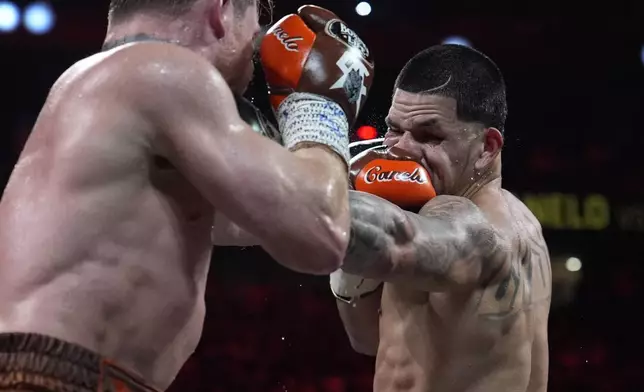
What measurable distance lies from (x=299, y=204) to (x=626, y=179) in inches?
276

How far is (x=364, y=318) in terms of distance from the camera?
2.45 m

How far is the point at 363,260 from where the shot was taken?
1.81m

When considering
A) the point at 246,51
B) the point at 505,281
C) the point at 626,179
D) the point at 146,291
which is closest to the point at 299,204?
the point at 146,291

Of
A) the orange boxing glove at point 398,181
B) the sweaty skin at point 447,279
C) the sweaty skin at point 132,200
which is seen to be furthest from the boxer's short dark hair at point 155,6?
the orange boxing glove at point 398,181

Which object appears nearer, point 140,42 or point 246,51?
point 140,42

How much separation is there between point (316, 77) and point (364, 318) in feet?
3.26

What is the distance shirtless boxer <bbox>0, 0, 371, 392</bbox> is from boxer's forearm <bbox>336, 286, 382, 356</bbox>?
3.19 ft

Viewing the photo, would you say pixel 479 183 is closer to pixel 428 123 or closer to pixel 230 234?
pixel 428 123

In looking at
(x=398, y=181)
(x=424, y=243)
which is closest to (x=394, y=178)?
(x=398, y=181)

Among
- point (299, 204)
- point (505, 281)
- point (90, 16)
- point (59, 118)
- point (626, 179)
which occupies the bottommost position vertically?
point (626, 179)

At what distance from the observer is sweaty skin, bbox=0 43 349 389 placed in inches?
53.5

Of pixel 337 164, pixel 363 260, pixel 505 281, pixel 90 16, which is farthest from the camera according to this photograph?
pixel 90 16

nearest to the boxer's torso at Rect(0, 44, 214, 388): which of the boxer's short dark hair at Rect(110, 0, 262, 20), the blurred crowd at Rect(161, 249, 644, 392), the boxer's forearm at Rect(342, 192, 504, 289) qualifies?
the boxer's short dark hair at Rect(110, 0, 262, 20)

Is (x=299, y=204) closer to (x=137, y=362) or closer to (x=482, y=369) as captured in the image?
(x=137, y=362)
